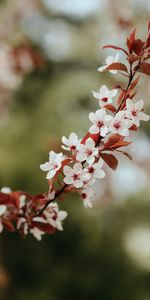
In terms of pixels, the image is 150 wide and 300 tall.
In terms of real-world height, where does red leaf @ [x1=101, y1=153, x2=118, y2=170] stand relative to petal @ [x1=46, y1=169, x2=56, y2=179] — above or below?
below

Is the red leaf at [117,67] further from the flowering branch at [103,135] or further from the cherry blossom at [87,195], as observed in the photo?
the cherry blossom at [87,195]

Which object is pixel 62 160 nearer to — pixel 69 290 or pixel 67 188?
pixel 67 188

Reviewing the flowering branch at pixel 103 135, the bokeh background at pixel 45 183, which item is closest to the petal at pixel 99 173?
the flowering branch at pixel 103 135

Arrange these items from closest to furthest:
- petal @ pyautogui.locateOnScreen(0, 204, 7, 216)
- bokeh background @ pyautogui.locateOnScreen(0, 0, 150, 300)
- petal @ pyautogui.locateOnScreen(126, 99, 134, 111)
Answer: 1. petal @ pyautogui.locateOnScreen(126, 99, 134, 111)
2. petal @ pyautogui.locateOnScreen(0, 204, 7, 216)
3. bokeh background @ pyautogui.locateOnScreen(0, 0, 150, 300)

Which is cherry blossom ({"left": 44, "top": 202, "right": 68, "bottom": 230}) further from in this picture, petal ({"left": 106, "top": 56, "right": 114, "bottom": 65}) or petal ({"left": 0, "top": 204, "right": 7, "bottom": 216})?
petal ({"left": 106, "top": 56, "right": 114, "bottom": 65})

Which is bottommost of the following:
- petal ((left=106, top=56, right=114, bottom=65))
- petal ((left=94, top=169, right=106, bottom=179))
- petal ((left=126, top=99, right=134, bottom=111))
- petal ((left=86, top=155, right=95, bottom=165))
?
petal ((left=94, top=169, right=106, bottom=179))

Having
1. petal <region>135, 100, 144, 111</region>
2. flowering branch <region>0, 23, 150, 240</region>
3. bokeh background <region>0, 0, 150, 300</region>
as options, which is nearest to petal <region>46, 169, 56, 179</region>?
flowering branch <region>0, 23, 150, 240</region>

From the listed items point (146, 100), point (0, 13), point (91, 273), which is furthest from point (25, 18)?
point (91, 273)
